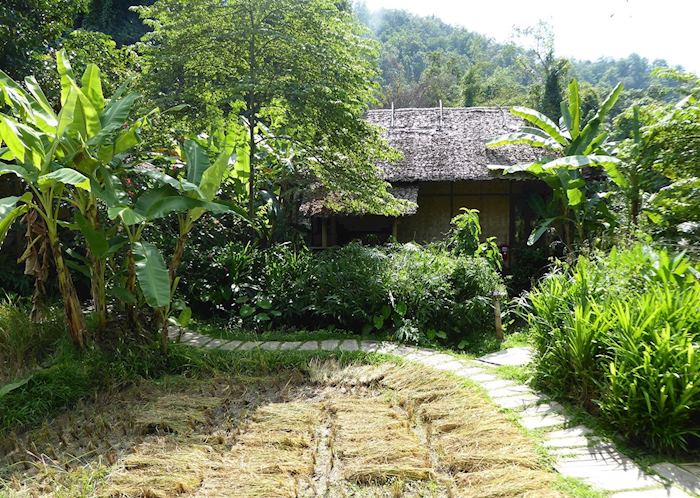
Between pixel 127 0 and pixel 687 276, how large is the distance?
18.1 metres

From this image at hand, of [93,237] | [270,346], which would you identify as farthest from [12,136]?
[270,346]

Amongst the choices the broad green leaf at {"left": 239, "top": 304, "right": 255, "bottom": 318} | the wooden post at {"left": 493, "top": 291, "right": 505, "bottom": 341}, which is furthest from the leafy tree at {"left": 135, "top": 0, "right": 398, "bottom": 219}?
the wooden post at {"left": 493, "top": 291, "right": 505, "bottom": 341}

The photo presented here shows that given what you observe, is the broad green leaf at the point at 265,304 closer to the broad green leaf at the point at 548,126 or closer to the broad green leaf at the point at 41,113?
the broad green leaf at the point at 41,113

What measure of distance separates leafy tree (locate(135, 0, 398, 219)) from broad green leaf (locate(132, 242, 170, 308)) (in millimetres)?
3222

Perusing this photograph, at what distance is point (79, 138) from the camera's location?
391 cm

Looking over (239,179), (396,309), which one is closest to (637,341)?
(396,309)

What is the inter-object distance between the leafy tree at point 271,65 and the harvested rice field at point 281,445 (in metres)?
3.81

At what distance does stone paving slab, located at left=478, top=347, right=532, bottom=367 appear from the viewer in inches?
195

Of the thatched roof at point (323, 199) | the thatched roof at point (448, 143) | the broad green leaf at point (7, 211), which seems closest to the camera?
the broad green leaf at point (7, 211)

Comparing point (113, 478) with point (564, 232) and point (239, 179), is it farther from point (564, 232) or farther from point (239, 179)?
point (564, 232)

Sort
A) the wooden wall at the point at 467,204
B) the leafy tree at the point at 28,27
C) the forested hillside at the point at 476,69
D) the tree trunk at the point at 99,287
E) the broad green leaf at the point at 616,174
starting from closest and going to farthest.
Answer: the tree trunk at the point at 99,287
the leafy tree at the point at 28,27
the broad green leaf at the point at 616,174
the wooden wall at the point at 467,204
the forested hillside at the point at 476,69

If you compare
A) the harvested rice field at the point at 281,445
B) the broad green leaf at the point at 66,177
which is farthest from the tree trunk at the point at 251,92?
the harvested rice field at the point at 281,445

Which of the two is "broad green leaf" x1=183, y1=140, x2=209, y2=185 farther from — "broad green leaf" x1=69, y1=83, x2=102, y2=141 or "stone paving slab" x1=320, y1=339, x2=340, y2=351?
"stone paving slab" x1=320, y1=339, x2=340, y2=351

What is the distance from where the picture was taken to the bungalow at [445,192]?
10734mm
